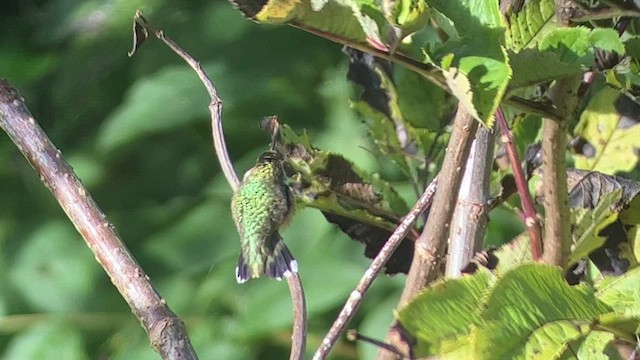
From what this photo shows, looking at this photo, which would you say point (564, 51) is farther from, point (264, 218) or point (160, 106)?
point (160, 106)

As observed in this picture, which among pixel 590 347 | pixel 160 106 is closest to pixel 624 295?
pixel 590 347

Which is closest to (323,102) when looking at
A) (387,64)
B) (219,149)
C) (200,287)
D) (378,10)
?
(200,287)

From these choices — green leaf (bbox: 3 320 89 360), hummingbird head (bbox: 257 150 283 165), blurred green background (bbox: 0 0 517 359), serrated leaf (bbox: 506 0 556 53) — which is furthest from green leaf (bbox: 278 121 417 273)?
green leaf (bbox: 3 320 89 360)

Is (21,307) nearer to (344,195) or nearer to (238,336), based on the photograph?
(238,336)

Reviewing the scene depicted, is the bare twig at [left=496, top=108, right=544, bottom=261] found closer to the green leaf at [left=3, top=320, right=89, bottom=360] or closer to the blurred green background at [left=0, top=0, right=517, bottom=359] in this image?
the blurred green background at [left=0, top=0, right=517, bottom=359]

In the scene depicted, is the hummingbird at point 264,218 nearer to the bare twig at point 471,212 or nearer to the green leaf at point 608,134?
the bare twig at point 471,212

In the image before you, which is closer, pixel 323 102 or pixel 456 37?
pixel 456 37
